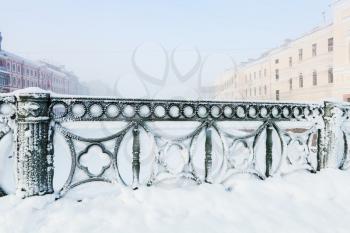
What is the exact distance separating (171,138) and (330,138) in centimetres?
235

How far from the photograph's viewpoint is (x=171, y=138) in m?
3.26

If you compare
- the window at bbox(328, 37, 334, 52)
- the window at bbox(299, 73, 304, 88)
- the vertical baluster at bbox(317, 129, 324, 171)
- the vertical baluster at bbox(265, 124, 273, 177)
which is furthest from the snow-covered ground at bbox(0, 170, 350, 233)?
the window at bbox(299, 73, 304, 88)

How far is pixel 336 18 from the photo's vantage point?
23688 millimetres

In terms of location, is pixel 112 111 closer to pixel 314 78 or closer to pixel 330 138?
pixel 330 138

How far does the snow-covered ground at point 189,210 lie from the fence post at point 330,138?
2.19 ft

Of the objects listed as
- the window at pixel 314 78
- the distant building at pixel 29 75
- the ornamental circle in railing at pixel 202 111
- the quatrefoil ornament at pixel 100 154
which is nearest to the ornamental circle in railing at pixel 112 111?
the quatrefoil ornament at pixel 100 154

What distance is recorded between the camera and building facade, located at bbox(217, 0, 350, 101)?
2277cm

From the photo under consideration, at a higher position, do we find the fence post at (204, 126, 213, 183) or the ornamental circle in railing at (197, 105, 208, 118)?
the ornamental circle in railing at (197, 105, 208, 118)

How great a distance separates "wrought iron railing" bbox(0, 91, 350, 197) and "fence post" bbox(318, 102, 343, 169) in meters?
0.01

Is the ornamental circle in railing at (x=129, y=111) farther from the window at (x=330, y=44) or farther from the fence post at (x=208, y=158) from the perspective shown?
the window at (x=330, y=44)

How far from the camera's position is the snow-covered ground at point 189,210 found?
245 cm

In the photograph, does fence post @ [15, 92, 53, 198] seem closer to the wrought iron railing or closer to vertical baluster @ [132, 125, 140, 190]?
the wrought iron railing

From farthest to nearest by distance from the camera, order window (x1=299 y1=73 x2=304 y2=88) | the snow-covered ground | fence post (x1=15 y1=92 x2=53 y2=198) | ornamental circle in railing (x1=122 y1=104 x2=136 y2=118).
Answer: window (x1=299 y1=73 x2=304 y2=88) → ornamental circle in railing (x1=122 y1=104 x2=136 y2=118) → fence post (x1=15 y1=92 x2=53 y2=198) → the snow-covered ground

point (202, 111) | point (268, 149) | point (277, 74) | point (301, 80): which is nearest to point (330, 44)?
point (301, 80)
